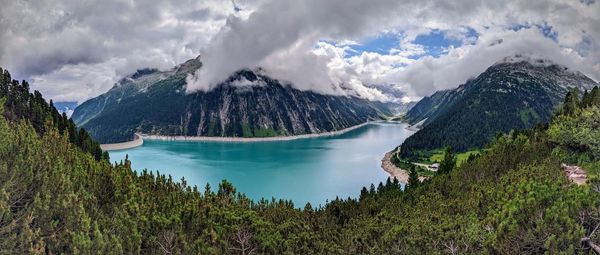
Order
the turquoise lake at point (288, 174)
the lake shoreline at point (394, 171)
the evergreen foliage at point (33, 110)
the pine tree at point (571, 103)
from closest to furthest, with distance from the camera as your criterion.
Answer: the pine tree at point (571, 103)
the evergreen foliage at point (33, 110)
the turquoise lake at point (288, 174)
the lake shoreline at point (394, 171)

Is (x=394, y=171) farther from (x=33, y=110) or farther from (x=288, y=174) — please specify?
(x=33, y=110)

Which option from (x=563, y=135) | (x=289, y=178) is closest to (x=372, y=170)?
(x=289, y=178)

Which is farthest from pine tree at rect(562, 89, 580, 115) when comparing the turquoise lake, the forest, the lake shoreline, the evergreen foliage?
the evergreen foliage

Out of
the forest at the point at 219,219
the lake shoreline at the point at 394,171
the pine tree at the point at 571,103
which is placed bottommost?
the lake shoreline at the point at 394,171

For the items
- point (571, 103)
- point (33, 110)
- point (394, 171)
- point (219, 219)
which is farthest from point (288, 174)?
point (219, 219)

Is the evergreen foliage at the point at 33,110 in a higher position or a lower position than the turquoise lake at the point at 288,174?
higher

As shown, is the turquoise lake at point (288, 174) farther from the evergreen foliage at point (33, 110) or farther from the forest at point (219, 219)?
the forest at point (219, 219)

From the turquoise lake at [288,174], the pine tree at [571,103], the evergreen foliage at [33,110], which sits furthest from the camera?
the turquoise lake at [288,174]

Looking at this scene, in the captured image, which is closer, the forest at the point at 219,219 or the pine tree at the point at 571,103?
the forest at the point at 219,219

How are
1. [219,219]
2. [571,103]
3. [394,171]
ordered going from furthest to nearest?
[394,171]
[571,103]
[219,219]

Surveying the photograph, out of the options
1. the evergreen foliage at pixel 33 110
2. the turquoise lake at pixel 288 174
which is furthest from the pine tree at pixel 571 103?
the evergreen foliage at pixel 33 110

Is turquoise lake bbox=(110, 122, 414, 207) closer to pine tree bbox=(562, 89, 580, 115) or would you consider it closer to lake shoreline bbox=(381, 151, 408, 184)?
lake shoreline bbox=(381, 151, 408, 184)
